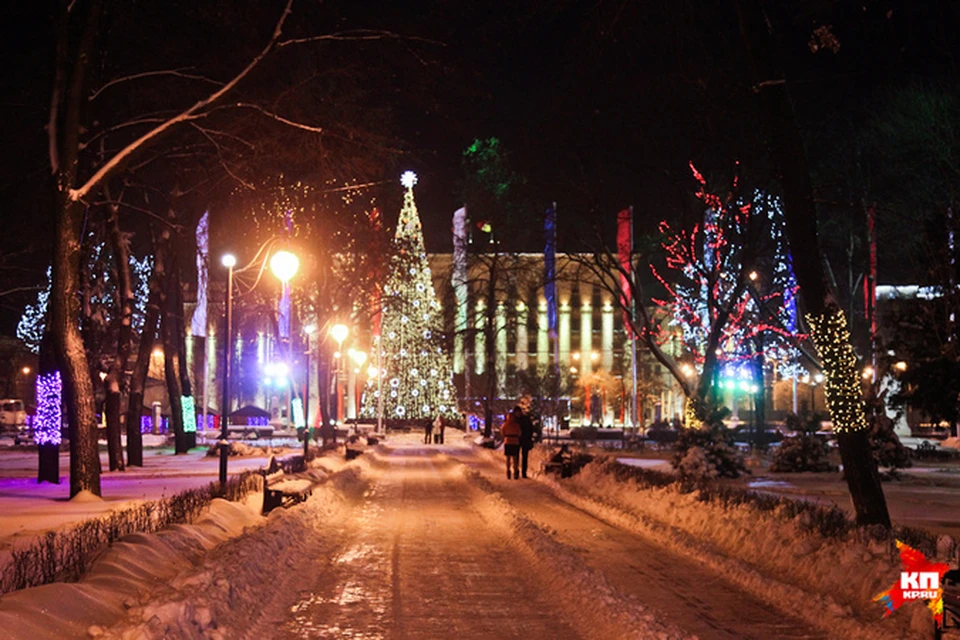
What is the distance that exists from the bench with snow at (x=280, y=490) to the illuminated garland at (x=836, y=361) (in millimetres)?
8962

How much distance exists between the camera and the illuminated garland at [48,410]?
23.8 meters

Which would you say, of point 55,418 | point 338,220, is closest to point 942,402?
point 55,418

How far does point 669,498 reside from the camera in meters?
18.1

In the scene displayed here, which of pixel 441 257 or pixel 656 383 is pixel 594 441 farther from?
pixel 441 257

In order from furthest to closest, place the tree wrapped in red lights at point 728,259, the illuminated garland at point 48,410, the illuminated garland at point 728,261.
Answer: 1. the illuminated garland at point 728,261
2. the tree wrapped in red lights at point 728,259
3. the illuminated garland at point 48,410

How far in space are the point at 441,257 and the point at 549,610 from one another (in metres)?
101

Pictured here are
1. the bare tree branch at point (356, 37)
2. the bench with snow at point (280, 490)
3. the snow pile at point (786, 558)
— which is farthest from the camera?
the bare tree branch at point (356, 37)

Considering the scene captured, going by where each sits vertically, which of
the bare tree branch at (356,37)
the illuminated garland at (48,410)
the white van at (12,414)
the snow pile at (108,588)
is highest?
the bare tree branch at (356,37)

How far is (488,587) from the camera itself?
11516 millimetres

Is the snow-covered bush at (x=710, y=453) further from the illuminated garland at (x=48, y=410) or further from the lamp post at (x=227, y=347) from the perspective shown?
the illuminated garland at (x=48, y=410)

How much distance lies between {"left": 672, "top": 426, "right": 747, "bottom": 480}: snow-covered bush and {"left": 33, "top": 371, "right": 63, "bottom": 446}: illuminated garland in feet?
51.5

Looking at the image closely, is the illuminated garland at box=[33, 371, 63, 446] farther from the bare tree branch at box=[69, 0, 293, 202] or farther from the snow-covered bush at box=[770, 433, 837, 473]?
the snow-covered bush at box=[770, 433, 837, 473]

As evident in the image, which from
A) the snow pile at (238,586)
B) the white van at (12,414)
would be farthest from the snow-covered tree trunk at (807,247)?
the white van at (12,414)

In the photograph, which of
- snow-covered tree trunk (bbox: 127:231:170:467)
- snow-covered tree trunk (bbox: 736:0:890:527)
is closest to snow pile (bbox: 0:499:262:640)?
snow-covered tree trunk (bbox: 736:0:890:527)
